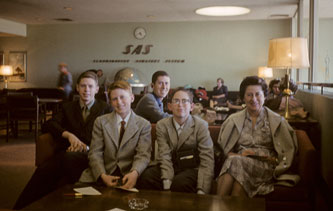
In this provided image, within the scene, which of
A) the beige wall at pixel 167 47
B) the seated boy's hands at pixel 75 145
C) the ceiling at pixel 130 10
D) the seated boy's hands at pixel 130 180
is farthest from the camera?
the beige wall at pixel 167 47

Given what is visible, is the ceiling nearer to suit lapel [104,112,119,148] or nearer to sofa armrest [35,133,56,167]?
sofa armrest [35,133,56,167]

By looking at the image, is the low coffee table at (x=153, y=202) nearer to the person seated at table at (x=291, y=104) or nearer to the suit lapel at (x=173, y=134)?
the suit lapel at (x=173, y=134)

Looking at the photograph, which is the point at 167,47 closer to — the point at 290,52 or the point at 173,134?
the point at 290,52

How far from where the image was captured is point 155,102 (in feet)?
12.7

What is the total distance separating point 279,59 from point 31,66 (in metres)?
10.6

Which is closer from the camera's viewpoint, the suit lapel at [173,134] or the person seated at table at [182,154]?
the person seated at table at [182,154]

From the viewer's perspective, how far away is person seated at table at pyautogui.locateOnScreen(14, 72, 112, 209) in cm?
306

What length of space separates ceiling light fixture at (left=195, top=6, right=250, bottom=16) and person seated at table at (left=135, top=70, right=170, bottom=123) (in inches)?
233

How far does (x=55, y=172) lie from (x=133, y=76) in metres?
8.80

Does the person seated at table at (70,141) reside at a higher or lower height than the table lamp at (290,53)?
lower

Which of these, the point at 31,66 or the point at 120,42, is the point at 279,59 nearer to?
the point at 120,42

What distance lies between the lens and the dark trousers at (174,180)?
2.68 meters

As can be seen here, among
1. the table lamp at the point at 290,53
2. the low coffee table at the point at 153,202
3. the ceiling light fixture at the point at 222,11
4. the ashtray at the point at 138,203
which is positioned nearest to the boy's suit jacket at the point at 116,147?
the low coffee table at the point at 153,202

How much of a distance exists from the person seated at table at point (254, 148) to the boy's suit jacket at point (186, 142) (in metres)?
0.15
